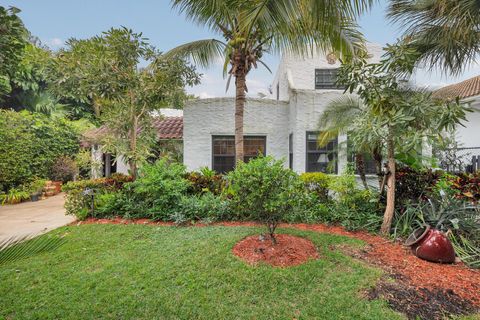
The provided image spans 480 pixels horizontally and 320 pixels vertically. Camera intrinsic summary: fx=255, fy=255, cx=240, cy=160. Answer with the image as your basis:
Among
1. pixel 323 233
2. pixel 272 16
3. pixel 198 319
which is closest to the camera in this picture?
pixel 198 319

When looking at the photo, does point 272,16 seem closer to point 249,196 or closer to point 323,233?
point 249,196

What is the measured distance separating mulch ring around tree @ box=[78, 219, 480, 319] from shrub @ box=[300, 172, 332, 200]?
254 cm

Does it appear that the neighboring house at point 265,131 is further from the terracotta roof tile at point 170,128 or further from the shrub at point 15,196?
the shrub at point 15,196

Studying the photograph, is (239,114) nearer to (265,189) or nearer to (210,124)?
(210,124)

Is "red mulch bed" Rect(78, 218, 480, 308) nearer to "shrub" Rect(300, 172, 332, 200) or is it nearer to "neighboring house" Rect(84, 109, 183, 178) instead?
"shrub" Rect(300, 172, 332, 200)

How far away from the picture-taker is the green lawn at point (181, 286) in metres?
3.24

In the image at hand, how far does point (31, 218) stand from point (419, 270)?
34.2 feet

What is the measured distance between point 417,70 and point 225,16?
5.93m

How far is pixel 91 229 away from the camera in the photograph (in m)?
6.41

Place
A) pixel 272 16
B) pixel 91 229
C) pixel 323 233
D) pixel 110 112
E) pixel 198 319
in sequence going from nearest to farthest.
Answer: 1. pixel 198 319
2. pixel 272 16
3. pixel 323 233
4. pixel 91 229
5. pixel 110 112

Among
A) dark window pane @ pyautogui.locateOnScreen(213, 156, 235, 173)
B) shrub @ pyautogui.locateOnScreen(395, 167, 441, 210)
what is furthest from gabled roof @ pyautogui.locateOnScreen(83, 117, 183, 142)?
shrub @ pyautogui.locateOnScreen(395, 167, 441, 210)

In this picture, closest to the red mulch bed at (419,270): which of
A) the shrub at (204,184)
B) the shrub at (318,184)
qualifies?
the shrub at (318,184)

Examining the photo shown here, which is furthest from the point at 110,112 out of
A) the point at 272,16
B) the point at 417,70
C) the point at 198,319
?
the point at 417,70

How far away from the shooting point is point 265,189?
4410 millimetres
